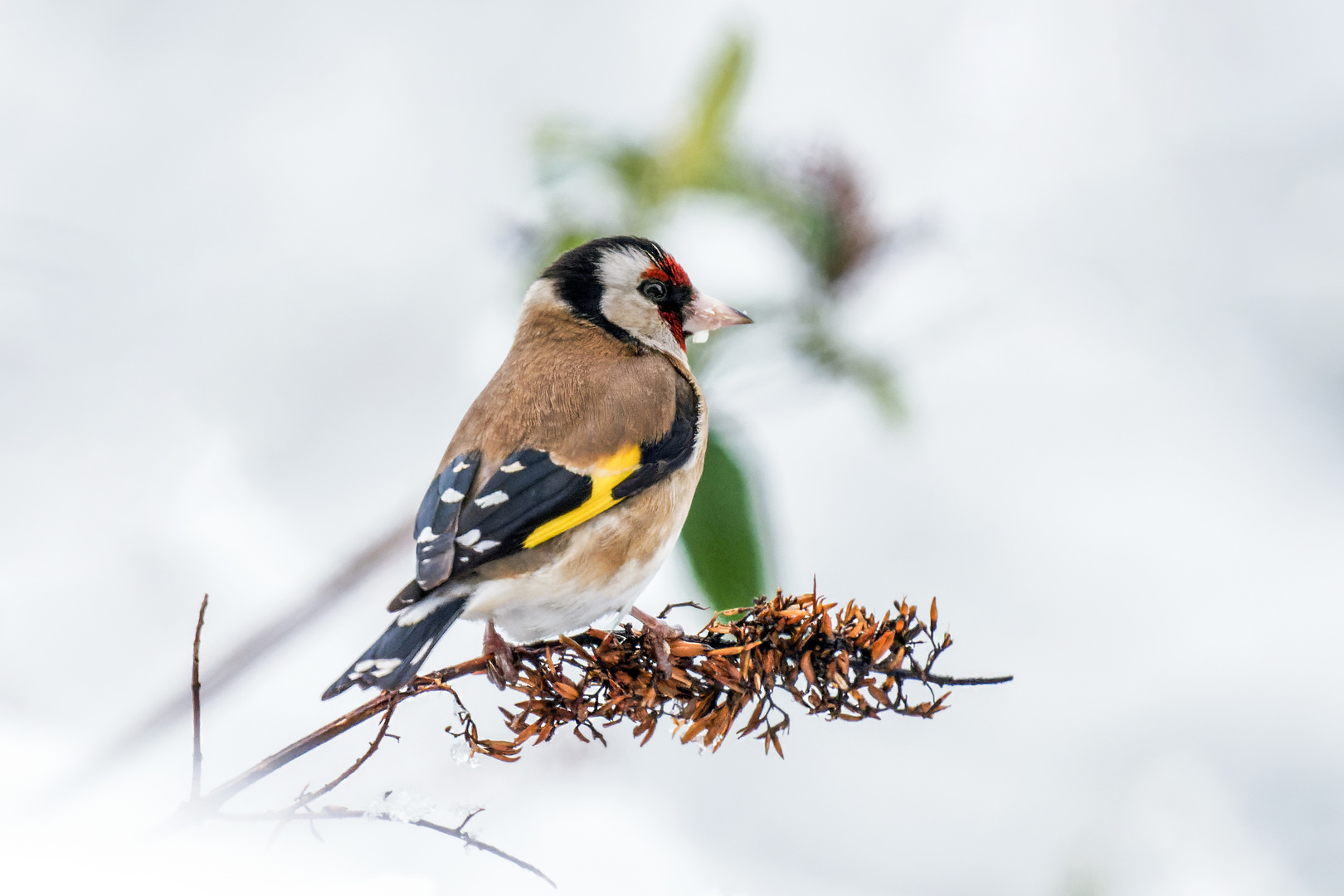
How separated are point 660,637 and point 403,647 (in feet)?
0.39

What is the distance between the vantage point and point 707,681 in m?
0.47

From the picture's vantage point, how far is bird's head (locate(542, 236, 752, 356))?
2.57ft

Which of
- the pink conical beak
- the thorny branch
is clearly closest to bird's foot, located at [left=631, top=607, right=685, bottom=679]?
the thorny branch

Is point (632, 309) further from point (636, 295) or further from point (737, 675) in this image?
point (737, 675)

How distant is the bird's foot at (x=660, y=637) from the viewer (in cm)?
48

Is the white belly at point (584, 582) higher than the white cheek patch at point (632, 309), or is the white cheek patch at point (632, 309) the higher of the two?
the white cheek patch at point (632, 309)

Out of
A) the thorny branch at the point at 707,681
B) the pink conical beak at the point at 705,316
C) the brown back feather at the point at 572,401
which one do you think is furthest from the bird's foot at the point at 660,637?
the pink conical beak at the point at 705,316

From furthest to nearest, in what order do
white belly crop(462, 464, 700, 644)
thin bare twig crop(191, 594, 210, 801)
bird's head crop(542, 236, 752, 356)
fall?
bird's head crop(542, 236, 752, 356)
white belly crop(462, 464, 700, 644)
thin bare twig crop(191, 594, 210, 801)

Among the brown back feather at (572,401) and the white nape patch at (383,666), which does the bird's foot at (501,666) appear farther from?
the brown back feather at (572,401)

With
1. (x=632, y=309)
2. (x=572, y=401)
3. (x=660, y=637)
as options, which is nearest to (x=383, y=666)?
(x=660, y=637)

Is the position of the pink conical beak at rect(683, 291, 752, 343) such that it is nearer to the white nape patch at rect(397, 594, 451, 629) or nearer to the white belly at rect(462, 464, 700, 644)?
the white belly at rect(462, 464, 700, 644)

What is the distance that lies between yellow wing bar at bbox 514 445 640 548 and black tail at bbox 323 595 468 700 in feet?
0.18

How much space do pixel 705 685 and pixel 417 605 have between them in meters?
0.17

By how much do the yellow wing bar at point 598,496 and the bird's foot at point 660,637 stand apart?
98 mm
